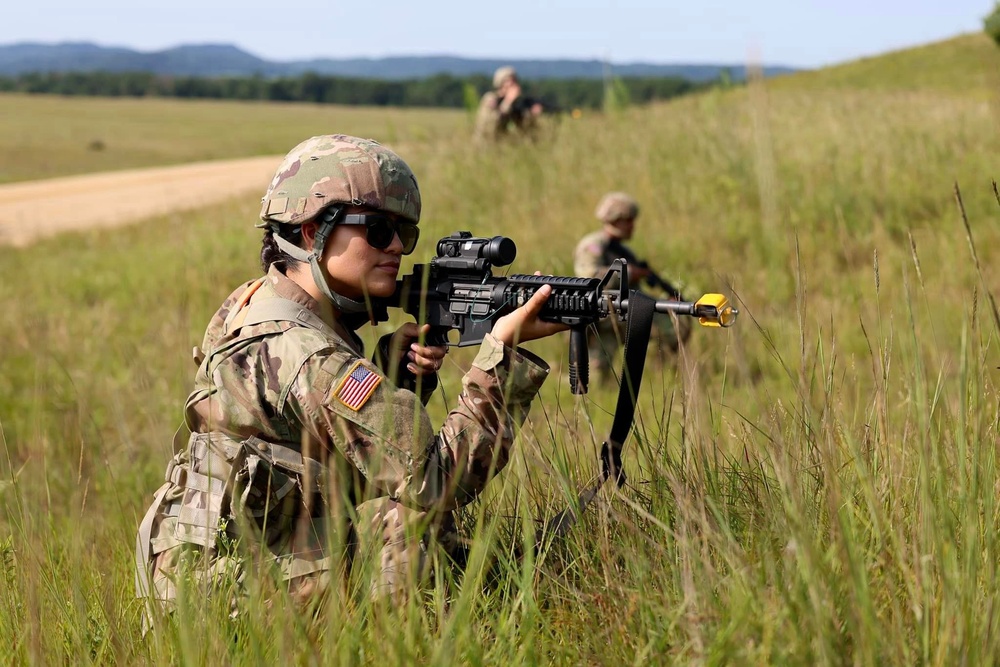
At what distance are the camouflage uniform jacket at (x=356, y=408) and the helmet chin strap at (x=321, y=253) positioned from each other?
0.28 feet

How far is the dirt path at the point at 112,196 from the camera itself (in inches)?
650

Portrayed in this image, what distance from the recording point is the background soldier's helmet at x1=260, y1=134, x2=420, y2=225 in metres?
2.62

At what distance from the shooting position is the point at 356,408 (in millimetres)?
2322

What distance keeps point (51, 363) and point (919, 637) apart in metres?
6.84

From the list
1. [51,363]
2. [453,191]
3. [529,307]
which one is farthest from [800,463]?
[453,191]

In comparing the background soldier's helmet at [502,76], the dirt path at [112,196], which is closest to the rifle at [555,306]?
the background soldier's helmet at [502,76]

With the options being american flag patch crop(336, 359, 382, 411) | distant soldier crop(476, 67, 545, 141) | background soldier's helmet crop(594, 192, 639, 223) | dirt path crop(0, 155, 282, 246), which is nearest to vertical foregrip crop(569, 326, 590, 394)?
american flag patch crop(336, 359, 382, 411)

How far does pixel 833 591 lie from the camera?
67.6 inches

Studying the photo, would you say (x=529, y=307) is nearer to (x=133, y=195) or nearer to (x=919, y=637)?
(x=919, y=637)

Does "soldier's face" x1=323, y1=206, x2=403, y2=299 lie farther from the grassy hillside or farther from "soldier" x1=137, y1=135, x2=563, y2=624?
the grassy hillside

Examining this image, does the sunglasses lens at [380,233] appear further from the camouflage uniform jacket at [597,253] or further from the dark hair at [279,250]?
the camouflage uniform jacket at [597,253]

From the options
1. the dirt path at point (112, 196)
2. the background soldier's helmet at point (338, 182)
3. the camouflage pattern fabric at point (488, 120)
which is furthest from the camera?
the dirt path at point (112, 196)

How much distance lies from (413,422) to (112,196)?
20.7 meters

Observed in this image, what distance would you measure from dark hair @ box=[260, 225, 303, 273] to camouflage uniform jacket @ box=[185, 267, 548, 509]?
0.54ft
